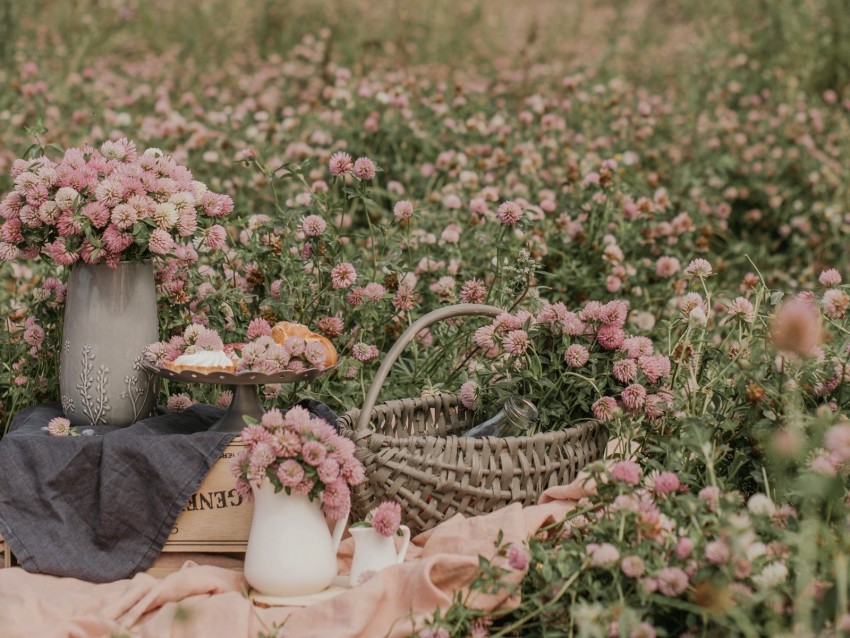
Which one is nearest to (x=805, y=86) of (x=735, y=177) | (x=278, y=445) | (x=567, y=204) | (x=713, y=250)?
(x=735, y=177)

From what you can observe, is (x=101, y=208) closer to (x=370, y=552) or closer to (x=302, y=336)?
(x=302, y=336)

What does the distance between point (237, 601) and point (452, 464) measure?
53 centimetres

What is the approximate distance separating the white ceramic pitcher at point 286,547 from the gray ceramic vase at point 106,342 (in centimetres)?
51

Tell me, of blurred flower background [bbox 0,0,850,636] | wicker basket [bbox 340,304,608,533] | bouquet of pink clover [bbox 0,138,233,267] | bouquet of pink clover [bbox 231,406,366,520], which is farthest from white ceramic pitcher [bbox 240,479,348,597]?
bouquet of pink clover [bbox 0,138,233,267]

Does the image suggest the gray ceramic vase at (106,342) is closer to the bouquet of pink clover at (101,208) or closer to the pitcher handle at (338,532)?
the bouquet of pink clover at (101,208)

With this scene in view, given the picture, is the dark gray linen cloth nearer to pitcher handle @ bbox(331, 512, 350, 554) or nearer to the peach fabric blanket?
the peach fabric blanket

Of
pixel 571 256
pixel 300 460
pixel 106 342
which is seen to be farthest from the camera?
pixel 571 256

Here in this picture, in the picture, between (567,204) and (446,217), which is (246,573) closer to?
(446,217)

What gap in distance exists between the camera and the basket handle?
221 cm

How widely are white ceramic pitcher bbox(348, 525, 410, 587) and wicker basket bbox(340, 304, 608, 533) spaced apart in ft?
0.31

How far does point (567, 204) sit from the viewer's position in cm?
379

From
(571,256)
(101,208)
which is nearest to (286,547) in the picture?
(101,208)

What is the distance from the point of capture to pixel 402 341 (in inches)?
89.4

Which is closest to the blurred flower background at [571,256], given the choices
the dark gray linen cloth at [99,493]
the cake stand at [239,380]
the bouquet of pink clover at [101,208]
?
the bouquet of pink clover at [101,208]
